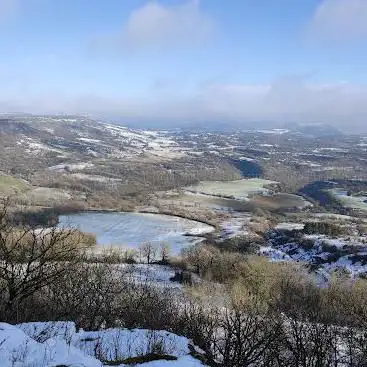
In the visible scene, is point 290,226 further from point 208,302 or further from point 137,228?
point 208,302

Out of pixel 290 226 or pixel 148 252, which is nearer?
pixel 148 252

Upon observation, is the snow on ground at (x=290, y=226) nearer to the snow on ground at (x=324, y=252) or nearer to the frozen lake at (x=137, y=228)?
the snow on ground at (x=324, y=252)

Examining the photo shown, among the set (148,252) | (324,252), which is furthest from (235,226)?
(148,252)

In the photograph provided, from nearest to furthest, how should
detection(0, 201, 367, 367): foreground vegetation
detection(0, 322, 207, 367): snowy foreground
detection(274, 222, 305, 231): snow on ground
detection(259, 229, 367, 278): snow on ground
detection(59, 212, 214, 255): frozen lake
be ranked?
detection(0, 322, 207, 367): snowy foreground, detection(0, 201, 367, 367): foreground vegetation, detection(259, 229, 367, 278): snow on ground, detection(59, 212, 214, 255): frozen lake, detection(274, 222, 305, 231): snow on ground

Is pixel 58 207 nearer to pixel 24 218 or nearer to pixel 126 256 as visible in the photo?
pixel 24 218

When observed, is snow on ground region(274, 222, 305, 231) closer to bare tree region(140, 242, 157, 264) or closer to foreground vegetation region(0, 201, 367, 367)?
bare tree region(140, 242, 157, 264)

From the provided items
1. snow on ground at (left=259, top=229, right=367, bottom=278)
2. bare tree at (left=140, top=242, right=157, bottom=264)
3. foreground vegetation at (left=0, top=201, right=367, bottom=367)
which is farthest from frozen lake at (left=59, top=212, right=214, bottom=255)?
foreground vegetation at (left=0, top=201, right=367, bottom=367)
